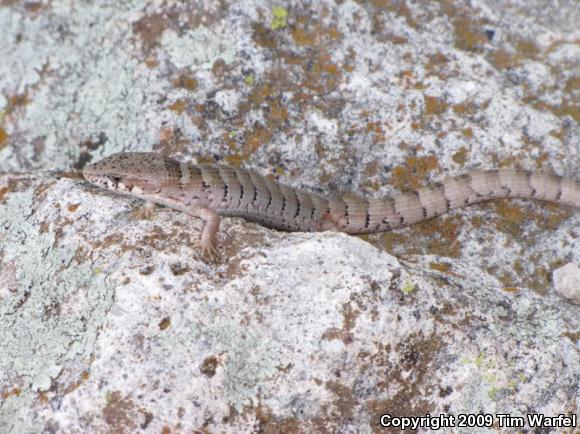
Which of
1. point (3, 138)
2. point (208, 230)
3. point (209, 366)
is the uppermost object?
point (3, 138)

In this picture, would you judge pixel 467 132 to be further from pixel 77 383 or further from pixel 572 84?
pixel 77 383

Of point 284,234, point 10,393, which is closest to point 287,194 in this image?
point 284,234

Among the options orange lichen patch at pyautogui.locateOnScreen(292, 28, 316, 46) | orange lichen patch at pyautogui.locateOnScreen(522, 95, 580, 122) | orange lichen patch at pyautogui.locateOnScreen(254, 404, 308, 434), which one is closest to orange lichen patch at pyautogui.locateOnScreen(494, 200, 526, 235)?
orange lichen patch at pyautogui.locateOnScreen(522, 95, 580, 122)

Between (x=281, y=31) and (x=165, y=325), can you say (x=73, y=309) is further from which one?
(x=281, y=31)

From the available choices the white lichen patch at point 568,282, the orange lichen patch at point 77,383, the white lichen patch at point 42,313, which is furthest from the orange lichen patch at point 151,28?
the white lichen patch at point 568,282

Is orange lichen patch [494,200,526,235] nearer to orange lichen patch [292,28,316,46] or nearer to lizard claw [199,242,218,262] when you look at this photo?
orange lichen patch [292,28,316,46]
